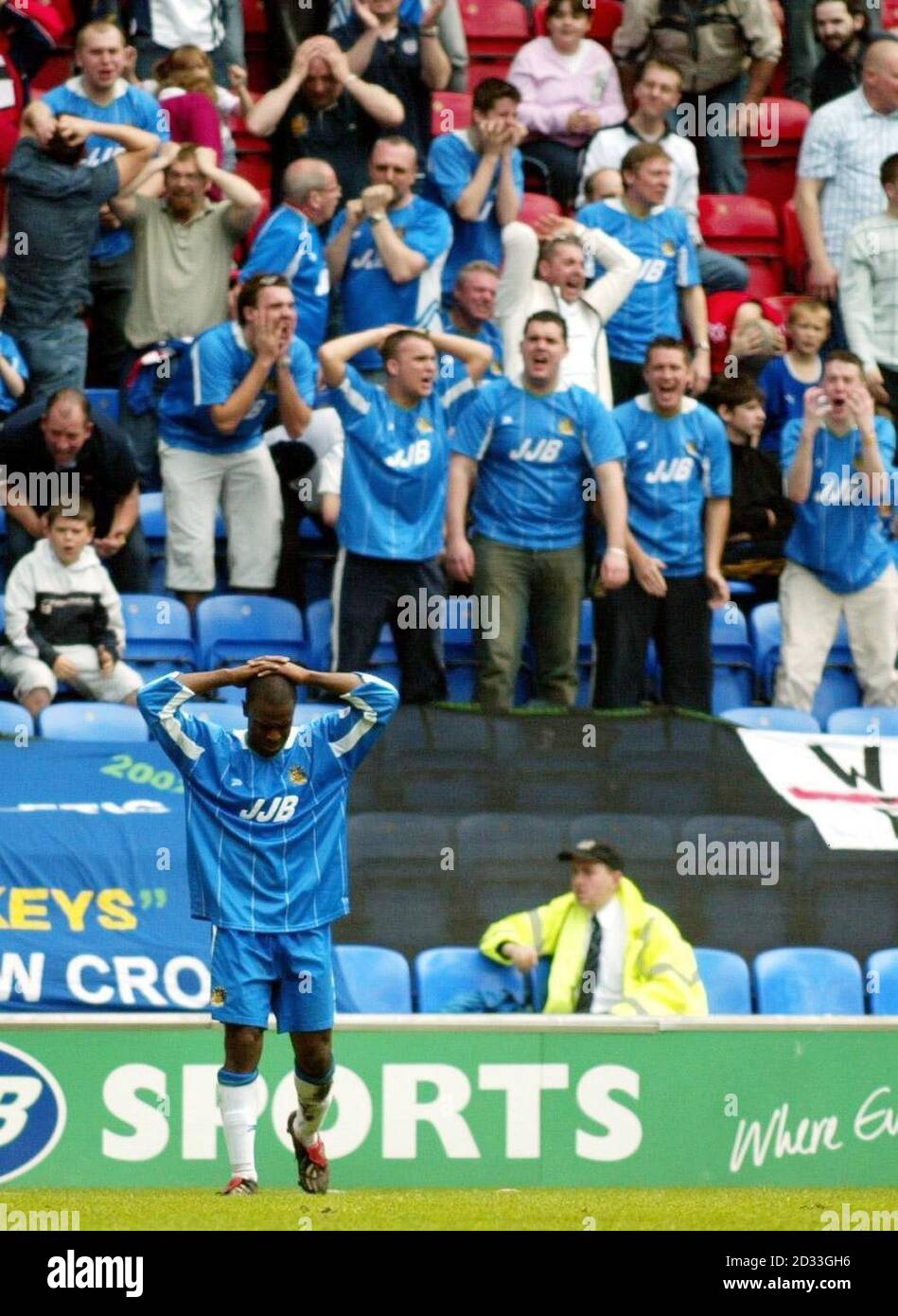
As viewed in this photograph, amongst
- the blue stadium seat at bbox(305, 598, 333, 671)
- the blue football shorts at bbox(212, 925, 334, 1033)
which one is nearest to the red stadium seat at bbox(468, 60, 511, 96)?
the blue stadium seat at bbox(305, 598, 333, 671)

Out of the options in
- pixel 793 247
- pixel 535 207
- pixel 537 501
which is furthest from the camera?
pixel 793 247

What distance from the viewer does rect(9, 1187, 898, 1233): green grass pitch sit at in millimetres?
7430

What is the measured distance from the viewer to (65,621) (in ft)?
38.0

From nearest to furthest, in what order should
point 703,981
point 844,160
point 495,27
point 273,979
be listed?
point 273,979 < point 703,981 < point 844,160 < point 495,27

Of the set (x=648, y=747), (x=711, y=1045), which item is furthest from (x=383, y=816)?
(x=711, y=1045)

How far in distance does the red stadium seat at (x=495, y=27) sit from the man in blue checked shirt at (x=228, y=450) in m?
4.54

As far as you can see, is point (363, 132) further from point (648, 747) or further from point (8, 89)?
point (648, 747)

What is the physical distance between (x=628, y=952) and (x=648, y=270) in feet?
15.1

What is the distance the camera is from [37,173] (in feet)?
41.7

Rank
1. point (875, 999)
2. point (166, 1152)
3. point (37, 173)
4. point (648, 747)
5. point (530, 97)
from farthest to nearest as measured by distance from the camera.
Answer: point (530, 97), point (37, 173), point (648, 747), point (875, 999), point (166, 1152)

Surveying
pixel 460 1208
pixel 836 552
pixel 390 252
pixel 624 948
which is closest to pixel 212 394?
pixel 390 252

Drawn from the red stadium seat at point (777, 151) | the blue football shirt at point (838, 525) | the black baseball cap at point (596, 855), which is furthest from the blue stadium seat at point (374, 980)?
the red stadium seat at point (777, 151)

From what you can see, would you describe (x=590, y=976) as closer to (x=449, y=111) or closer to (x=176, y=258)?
(x=176, y=258)

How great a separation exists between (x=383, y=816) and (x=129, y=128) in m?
4.07
